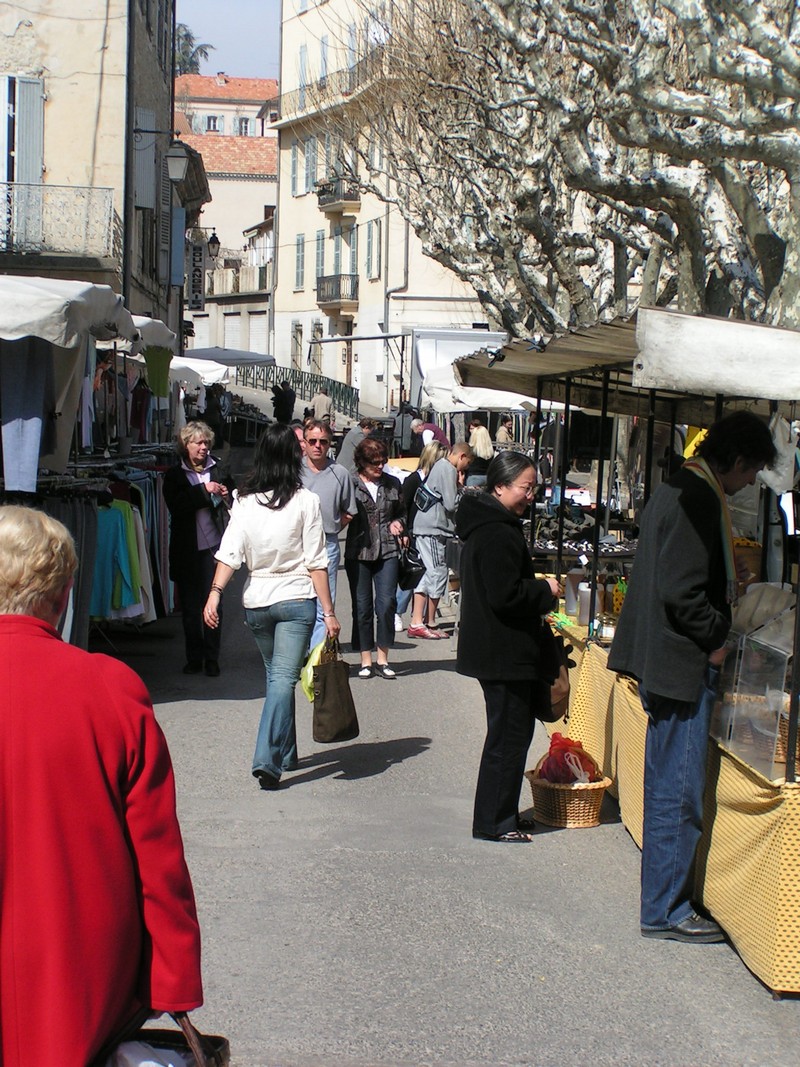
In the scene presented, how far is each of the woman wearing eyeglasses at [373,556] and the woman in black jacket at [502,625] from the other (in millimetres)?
3949

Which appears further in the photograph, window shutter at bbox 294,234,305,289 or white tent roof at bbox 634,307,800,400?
window shutter at bbox 294,234,305,289

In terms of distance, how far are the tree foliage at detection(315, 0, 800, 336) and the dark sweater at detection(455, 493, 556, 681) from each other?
4.68 metres

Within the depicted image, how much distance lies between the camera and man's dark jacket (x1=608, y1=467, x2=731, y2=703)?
4.67 meters

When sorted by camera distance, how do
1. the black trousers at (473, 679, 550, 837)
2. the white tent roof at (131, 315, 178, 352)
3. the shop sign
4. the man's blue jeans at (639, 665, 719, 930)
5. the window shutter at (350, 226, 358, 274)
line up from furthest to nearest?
the window shutter at (350, 226, 358, 274), the shop sign, the white tent roof at (131, 315, 178, 352), the black trousers at (473, 679, 550, 837), the man's blue jeans at (639, 665, 719, 930)

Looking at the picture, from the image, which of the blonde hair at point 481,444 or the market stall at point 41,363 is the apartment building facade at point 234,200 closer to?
the blonde hair at point 481,444

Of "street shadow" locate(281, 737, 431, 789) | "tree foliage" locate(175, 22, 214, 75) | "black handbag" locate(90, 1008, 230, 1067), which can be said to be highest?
"tree foliage" locate(175, 22, 214, 75)

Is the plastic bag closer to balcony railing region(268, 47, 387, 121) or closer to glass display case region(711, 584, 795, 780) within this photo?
glass display case region(711, 584, 795, 780)

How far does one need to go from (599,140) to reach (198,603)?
10.5 metres

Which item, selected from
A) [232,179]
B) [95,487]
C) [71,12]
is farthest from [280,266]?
[95,487]

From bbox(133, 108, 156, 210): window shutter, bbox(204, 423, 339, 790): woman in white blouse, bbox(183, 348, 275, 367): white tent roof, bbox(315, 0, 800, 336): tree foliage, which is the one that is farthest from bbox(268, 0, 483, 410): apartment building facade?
bbox(204, 423, 339, 790): woman in white blouse

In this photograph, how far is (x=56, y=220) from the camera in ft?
69.0

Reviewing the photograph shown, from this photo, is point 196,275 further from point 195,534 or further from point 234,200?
point 234,200

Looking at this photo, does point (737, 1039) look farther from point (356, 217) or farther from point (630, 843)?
point (356, 217)

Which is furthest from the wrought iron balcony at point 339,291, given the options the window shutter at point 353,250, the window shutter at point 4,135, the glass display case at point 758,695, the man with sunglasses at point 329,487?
the glass display case at point 758,695
